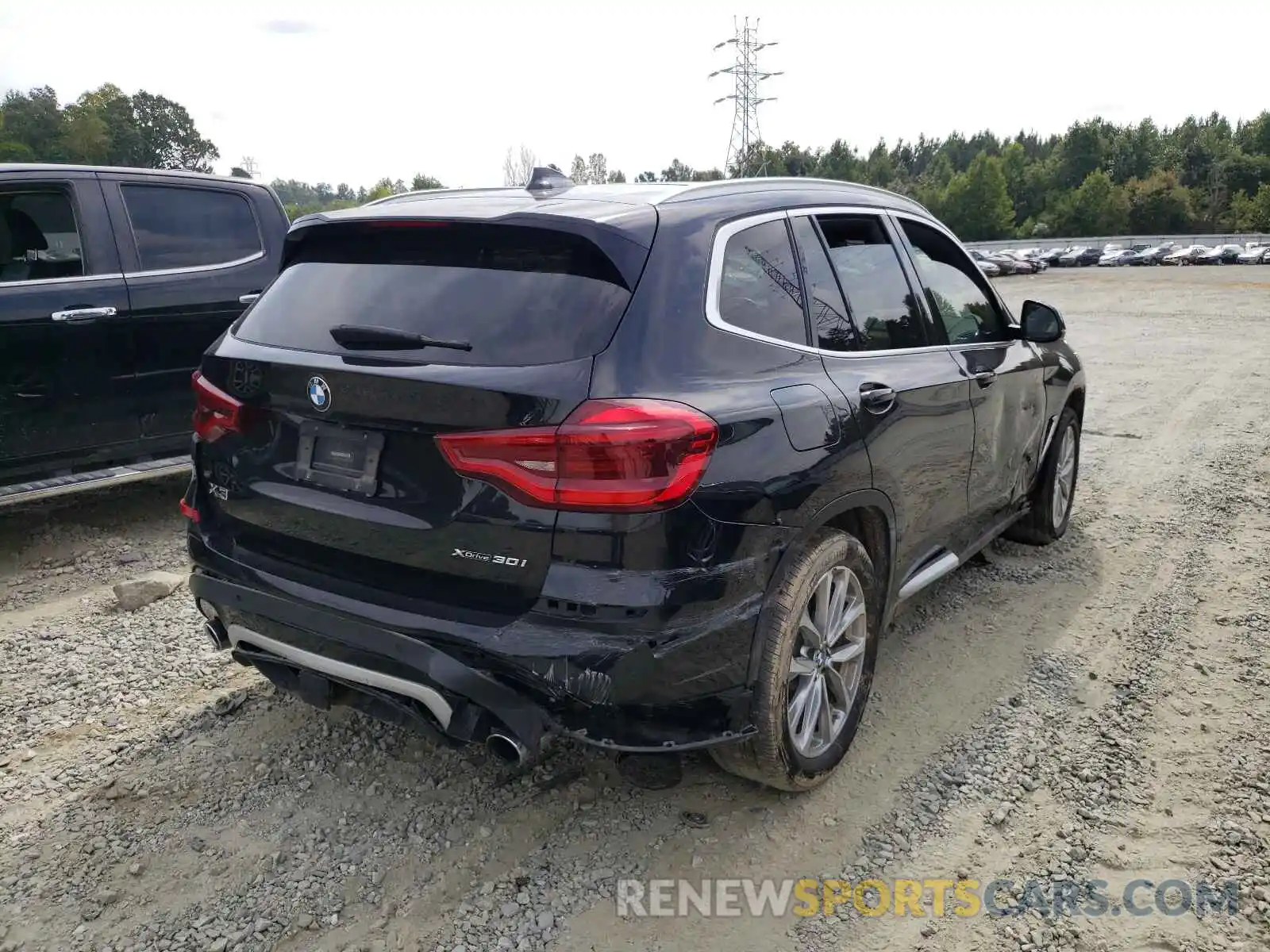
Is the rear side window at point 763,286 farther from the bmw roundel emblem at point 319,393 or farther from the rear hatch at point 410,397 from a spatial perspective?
the bmw roundel emblem at point 319,393

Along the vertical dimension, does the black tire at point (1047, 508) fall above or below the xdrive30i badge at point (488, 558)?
below

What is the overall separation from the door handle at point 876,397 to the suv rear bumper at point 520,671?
868 millimetres

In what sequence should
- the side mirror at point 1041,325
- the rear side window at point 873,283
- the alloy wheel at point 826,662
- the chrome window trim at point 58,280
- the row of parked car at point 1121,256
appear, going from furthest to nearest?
the row of parked car at point 1121,256 < the chrome window trim at point 58,280 < the side mirror at point 1041,325 < the rear side window at point 873,283 < the alloy wheel at point 826,662

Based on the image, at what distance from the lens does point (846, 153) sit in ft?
425

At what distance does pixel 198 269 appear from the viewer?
557 cm

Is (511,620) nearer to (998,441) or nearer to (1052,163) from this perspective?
(998,441)

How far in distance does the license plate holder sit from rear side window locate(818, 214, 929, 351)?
1.68m

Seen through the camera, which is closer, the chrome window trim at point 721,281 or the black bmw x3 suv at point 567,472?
the black bmw x3 suv at point 567,472

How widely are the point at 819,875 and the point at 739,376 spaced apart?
4.69 feet

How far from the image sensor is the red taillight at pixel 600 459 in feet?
7.21

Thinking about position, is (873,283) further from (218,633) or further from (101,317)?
(101,317)

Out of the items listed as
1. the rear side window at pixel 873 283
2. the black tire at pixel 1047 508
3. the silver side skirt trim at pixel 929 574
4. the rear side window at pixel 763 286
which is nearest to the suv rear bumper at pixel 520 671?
the rear side window at pixel 763 286

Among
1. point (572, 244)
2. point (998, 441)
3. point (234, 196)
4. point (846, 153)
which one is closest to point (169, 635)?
point (572, 244)

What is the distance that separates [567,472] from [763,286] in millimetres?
993
